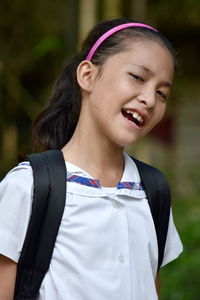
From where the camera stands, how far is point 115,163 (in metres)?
1.83

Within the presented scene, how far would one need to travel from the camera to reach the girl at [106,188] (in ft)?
5.24

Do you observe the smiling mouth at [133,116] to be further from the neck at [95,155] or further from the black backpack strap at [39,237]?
the black backpack strap at [39,237]

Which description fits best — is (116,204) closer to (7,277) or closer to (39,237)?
(39,237)

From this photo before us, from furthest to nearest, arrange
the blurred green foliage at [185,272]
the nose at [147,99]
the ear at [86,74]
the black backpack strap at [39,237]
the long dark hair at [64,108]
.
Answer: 1. the blurred green foliage at [185,272]
2. the long dark hair at [64,108]
3. the ear at [86,74]
4. the nose at [147,99]
5. the black backpack strap at [39,237]

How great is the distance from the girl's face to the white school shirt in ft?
0.60

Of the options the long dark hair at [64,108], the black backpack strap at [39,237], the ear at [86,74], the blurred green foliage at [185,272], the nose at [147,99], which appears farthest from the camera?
the blurred green foliage at [185,272]

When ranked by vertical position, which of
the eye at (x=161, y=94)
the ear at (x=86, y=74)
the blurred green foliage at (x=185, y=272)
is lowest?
the blurred green foliage at (x=185, y=272)

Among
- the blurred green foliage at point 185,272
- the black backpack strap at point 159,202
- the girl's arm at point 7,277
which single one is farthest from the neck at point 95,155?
the blurred green foliage at point 185,272

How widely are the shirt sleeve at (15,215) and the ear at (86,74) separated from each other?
364mm

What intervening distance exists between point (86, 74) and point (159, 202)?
0.48 meters

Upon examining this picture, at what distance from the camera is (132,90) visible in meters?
1.68

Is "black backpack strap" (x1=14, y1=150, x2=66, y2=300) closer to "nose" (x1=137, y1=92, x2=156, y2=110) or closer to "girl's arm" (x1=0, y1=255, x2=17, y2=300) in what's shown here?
"girl's arm" (x1=0, y1=255, x2=17, y2=300)

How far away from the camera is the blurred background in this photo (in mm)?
4207

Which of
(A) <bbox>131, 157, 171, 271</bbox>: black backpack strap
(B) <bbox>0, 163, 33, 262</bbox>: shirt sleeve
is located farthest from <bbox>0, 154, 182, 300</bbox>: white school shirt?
(A) <bbox>131, 157, 171, 271</bbox>: black backpack strap
